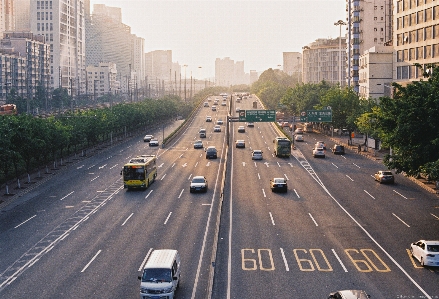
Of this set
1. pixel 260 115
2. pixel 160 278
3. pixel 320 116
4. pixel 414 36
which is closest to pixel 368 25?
pixel 414 36

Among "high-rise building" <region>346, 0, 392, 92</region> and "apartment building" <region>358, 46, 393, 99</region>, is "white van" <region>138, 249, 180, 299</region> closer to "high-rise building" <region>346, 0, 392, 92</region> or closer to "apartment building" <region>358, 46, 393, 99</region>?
"apartment building" <region>358, 46, 393, 99</region>

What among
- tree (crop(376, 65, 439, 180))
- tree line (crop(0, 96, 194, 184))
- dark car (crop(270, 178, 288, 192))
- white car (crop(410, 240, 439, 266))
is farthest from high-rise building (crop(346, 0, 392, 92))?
white car (crop(410, 240, 439, 266))

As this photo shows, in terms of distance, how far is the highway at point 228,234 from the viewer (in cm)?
2817

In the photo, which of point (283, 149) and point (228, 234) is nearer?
point (228, 234)

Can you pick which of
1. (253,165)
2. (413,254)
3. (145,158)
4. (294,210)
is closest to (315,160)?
(253,165)

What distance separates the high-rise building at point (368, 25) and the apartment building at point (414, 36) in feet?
167

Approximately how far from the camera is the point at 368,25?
152 meters

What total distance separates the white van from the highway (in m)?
1.47

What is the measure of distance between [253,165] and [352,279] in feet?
154

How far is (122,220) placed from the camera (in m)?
43.3

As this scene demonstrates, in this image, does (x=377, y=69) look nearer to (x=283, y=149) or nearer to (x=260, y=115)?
(x=260, y=115)

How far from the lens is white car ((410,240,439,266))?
1204 inches

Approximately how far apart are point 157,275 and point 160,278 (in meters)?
0.24

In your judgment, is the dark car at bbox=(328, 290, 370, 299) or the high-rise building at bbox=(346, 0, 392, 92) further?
the high-rise building at bbox=(346, 0, 392, 92)
